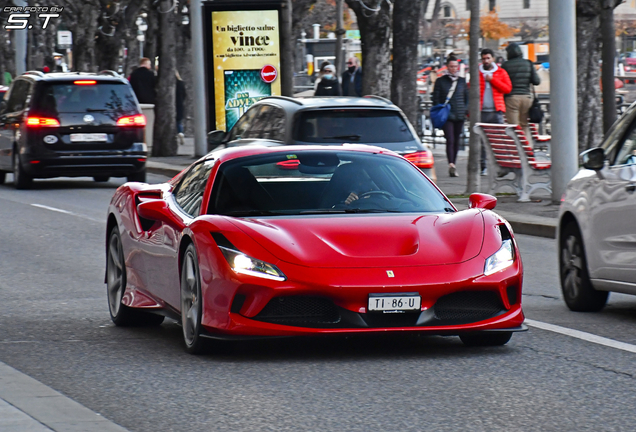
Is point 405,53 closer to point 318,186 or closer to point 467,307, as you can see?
point 318,186

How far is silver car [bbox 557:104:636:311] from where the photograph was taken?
8680 millimetres

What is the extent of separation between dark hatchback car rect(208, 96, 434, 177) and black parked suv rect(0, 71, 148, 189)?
6.36m

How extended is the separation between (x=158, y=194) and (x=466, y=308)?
2511mm

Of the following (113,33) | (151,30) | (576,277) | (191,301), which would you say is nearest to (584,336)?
(576,277)

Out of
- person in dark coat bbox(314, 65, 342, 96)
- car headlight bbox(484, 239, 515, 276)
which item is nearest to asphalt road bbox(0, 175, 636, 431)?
car headlight bbox(484, 239, 515, 276)

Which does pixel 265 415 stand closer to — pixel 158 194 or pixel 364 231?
pixel 364 231

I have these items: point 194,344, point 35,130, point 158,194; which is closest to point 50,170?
point 35,130

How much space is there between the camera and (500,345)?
24.9 ft

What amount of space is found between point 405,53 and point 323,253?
17.9 meters

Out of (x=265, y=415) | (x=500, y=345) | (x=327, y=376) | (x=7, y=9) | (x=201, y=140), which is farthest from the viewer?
(x=7, y=9)

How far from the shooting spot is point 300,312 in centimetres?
695

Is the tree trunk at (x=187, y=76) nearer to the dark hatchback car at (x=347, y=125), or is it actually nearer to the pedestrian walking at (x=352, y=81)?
the pedestrian walking at (x=352, y=81)

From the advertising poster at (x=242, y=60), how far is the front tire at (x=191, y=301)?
17.8m

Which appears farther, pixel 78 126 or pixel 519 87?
pixel 519 87
